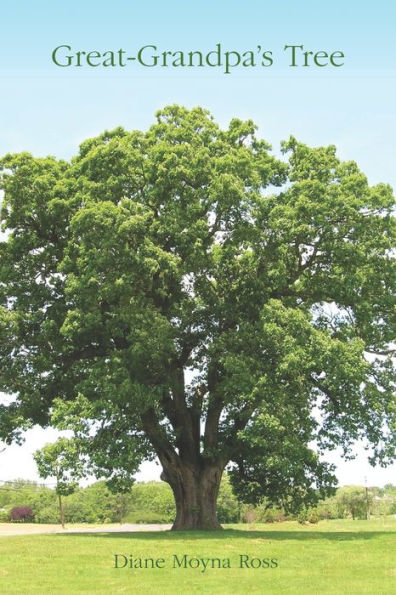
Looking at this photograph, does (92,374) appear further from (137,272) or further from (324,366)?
(324,366)

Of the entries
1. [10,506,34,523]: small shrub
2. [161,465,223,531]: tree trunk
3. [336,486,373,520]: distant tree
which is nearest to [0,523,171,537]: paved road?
[161,465,223,531]: tree trunk

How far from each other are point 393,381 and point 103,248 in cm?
1208

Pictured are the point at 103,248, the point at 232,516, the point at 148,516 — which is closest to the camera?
the point at 103,248

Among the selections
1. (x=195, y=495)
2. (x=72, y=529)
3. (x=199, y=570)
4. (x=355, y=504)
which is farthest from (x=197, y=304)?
(x=355, y=504)

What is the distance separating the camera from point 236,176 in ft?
80.2

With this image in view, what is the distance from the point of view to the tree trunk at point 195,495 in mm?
26484

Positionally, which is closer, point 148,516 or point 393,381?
point 393,381

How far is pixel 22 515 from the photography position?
61.3 m

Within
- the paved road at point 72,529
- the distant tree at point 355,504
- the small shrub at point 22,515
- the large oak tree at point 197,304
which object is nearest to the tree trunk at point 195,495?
the large oak tree at point 197,304

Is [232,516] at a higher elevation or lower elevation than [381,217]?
lower

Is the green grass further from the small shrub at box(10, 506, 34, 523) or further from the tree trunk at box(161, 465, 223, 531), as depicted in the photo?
the small shrub at box(10, 506, 34, 523)

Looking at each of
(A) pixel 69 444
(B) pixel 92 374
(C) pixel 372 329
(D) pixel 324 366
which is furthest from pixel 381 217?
(A) pixel 69 444

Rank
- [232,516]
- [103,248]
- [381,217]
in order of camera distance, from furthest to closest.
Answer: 1. [232,516]
2. [381,217]
3. [103,248]

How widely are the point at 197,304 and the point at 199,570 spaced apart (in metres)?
11.7
